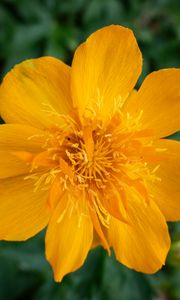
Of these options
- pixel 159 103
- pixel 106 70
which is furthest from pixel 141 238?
pixel 106 70

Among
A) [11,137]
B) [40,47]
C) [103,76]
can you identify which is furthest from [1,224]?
[40,47]

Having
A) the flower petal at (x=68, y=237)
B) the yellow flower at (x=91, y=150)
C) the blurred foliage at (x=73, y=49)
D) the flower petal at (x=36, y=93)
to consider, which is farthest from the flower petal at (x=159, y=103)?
the blurred foliage at (x=73, y=49)

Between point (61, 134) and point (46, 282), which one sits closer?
point (61, 134)

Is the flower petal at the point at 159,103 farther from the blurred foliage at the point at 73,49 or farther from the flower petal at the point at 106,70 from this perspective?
the blurred foliage at the point at 73,49

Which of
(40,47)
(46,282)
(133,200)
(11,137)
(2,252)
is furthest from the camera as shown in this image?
(40,47)

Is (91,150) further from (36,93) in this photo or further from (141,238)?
(141,238)

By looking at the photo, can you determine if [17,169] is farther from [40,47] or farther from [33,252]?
[40,47]
